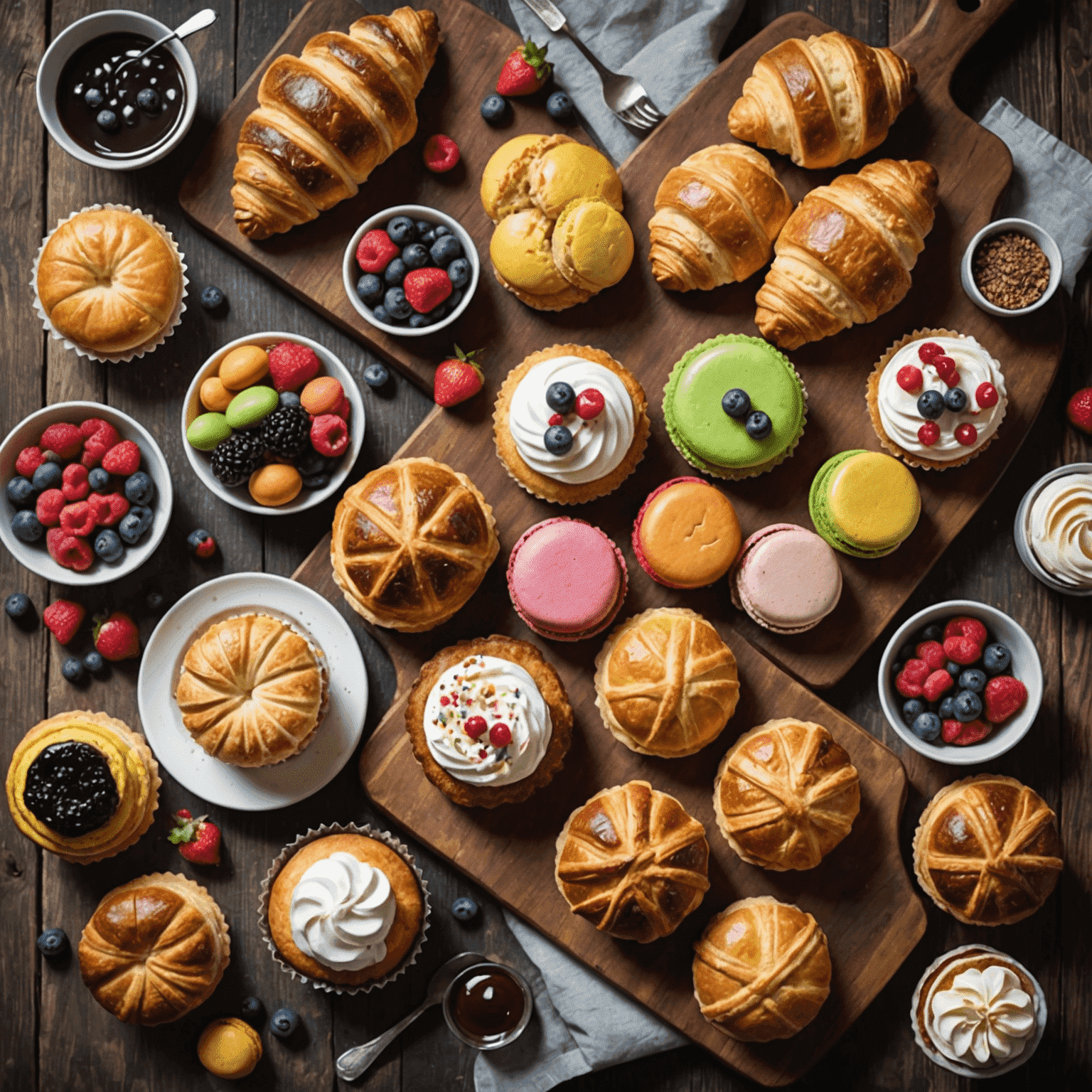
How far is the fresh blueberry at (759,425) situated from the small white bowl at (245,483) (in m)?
1.76

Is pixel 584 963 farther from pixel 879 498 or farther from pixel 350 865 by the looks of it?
pixel 879 498

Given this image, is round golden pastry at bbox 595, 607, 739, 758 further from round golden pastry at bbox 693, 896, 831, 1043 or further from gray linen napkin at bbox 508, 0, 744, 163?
gray linen napkin at bbox 508, 0, 744, 163

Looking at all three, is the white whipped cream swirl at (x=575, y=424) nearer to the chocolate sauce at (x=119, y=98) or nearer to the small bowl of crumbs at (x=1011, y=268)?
the small bowl of crumbs at (x=1011, y=268)

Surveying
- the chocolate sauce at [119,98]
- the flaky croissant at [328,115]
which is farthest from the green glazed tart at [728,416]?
the chocolate sauce at [119,98]

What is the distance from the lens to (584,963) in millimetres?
4355

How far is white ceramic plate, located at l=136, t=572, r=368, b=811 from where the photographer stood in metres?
4.37

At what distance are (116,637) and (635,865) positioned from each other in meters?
2.58

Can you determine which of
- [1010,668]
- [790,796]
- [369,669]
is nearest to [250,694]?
[369,669]

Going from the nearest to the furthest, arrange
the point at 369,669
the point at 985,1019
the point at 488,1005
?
the point at 985,1019 → the point at 488,1005 → the point at 369,669

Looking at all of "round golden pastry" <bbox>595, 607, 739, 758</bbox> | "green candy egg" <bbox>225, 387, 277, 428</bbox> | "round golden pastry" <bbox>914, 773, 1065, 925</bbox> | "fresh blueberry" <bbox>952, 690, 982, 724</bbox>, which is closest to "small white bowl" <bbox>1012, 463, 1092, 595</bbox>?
→ "fresh blueberry" <bbox>952, 690, 982, 724</bbox>

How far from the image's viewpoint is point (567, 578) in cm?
422

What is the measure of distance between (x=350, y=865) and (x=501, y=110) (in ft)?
11.6

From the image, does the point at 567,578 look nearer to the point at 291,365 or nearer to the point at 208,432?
the point at 291,365

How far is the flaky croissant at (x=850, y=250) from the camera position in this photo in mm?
4195
